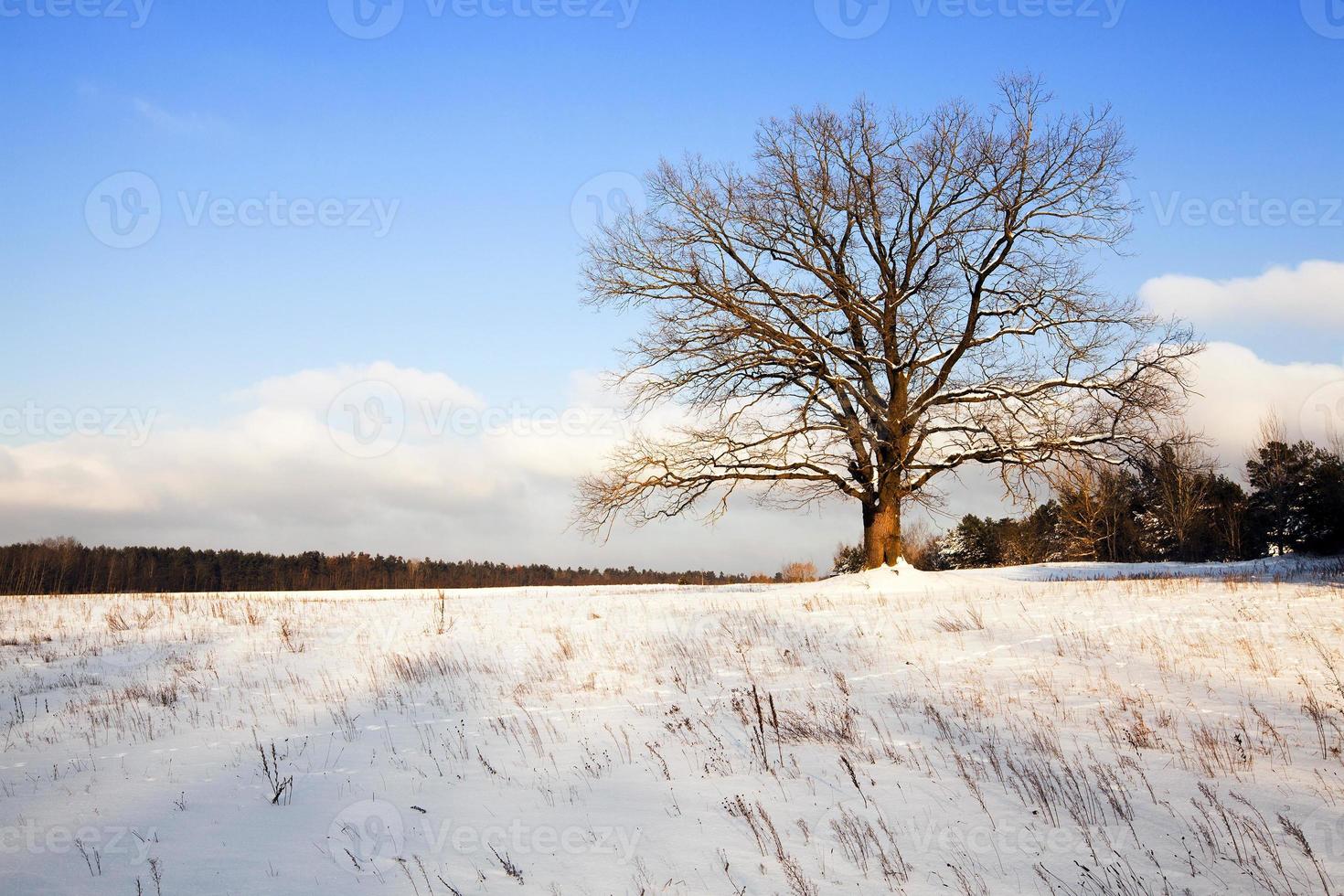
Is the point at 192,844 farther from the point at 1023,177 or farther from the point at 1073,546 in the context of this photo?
the point at 1073,546

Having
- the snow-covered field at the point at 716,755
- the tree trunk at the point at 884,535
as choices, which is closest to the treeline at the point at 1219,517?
the tree trunk at the point at 884,535

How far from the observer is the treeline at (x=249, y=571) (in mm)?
45438

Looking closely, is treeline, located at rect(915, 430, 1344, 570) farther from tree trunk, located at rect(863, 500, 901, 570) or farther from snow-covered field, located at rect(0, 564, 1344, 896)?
snow-covered field, located at rect(0, 564, 1344, 896)

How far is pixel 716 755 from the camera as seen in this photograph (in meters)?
6.59

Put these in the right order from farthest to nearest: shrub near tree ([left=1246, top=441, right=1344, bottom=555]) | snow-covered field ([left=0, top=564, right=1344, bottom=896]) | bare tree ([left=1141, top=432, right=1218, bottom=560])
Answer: shrub near tree ([left=1246, top=441, right=1344, bottom=555]), bare tree ([left=1141, top=432, right=1218, bottom=560]), snow-covered field ([left=0, top=564, right=1344, bottom=896])

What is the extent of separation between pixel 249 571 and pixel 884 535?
6326 cm

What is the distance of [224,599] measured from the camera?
17.6 m

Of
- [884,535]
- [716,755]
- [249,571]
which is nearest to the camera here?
[716,755]

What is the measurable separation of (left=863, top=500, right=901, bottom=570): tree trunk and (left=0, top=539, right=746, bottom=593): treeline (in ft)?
41.3

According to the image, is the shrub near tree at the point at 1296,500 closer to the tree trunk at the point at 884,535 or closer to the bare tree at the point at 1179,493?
the bare tree at the point at 1179,493

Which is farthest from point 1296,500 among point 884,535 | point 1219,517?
point 884,535

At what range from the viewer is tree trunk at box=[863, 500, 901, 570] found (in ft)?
58.7

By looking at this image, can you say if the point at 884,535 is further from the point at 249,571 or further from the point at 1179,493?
the point at 249,571

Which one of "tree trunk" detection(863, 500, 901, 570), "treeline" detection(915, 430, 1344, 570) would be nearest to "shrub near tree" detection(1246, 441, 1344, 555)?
"treeline" detection(915, 430, 1344, 570)
